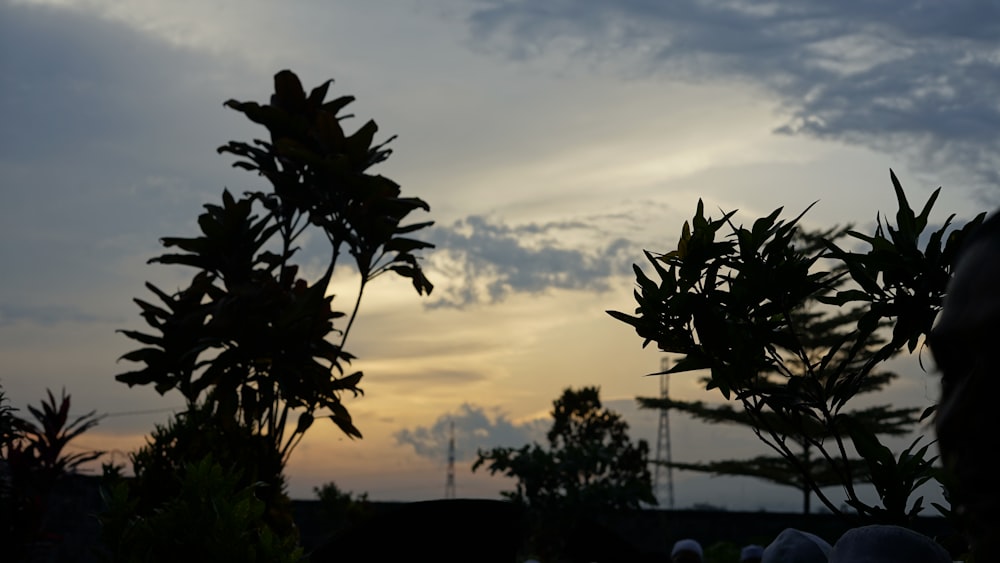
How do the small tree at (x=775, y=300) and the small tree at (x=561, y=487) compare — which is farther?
the small tree at (x=561, y=487)

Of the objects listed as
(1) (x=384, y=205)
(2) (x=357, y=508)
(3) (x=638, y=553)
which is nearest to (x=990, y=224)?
(3) (x=638, y=553)

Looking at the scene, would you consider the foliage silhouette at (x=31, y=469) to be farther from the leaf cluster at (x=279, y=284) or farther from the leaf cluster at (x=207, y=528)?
the leaf cluster at (x=207, y=528)

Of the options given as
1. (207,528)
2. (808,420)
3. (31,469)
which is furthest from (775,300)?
(808,420)

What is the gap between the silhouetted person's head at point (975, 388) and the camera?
1.10m

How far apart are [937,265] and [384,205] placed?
608 centimetres

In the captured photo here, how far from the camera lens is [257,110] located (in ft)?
33.6

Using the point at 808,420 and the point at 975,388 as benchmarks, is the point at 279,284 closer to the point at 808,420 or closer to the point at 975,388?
the point at 975,388

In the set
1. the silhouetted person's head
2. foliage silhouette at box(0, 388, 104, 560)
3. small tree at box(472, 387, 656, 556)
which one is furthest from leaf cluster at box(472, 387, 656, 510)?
the silhouetted person's head

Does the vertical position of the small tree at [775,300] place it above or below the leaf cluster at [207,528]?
above

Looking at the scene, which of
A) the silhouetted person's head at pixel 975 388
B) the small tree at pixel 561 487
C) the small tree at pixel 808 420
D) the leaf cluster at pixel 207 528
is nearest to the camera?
the silhouetted person's head at pixel 975 388

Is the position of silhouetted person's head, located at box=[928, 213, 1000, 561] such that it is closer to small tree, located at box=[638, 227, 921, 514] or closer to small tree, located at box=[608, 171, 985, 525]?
small tree, located at box=[608, 171, 985, 525]

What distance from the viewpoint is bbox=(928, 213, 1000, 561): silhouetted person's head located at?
3.61ft

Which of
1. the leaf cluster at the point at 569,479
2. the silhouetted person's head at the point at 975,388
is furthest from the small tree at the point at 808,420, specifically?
the silhouetted person's head at the point at 975,388

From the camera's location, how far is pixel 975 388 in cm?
112
